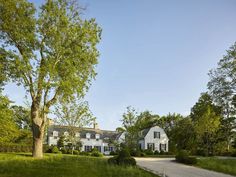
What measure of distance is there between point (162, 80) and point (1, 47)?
16237 millimetres

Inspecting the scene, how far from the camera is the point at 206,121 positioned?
126ft

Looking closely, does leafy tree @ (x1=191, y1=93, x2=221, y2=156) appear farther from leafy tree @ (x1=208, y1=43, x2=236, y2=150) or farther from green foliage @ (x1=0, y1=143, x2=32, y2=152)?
green foliage @ (x1=0, y1=143, x2=32, y2=152)

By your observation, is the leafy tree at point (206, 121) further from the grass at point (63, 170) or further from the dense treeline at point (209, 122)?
the grass at point (63, 170)

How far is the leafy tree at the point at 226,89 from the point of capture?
1465 inches

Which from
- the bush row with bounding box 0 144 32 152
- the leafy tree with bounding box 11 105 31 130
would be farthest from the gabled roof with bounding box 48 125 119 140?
the bush row with bounding box 0 144 32 152

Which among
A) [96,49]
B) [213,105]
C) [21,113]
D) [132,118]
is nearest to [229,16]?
[96,49]

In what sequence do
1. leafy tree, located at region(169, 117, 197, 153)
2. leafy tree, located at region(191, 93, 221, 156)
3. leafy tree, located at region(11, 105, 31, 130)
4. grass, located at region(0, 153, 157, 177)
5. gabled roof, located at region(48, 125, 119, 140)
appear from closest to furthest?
grass, located at region(0, 153, 157, 177) → leafy tree, located at region(191, 93, 221, 156) → leafy tree, located at region(169, 117, 197, 153) → leafy tree, located at region(11, 105, 31, 130) → gabled roof, located at region(48, 125, 119, 140)

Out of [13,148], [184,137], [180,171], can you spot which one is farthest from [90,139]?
[180,171]

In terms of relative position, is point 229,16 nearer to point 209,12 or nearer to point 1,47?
point 209,12

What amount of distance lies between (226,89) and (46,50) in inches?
1138

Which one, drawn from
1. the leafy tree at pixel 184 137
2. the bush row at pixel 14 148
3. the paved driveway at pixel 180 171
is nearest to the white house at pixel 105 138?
the leafy tree at pixel 184 137

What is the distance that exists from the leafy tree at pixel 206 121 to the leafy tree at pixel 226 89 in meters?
1.88

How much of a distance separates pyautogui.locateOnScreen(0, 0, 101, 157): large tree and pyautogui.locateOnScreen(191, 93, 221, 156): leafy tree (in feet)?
73.2

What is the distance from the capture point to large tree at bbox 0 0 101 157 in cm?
2191
